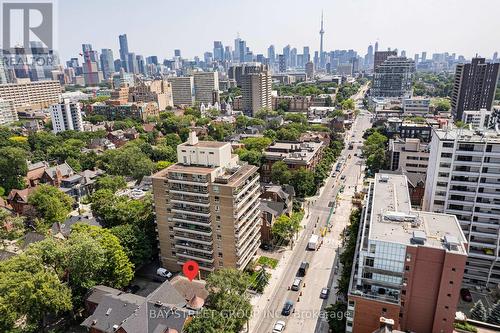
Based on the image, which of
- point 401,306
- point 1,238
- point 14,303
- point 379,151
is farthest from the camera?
point 379,151

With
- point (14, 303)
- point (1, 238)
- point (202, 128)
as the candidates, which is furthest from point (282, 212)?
point (202, 128)

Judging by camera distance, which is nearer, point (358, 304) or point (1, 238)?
point (358, 304)

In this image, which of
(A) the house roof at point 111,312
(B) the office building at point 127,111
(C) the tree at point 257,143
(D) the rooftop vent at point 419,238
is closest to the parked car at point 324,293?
(D) the rooftop vent at point 419,238

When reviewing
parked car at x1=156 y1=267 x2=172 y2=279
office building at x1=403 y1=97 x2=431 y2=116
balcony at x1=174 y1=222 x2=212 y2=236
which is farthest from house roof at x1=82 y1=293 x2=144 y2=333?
office building at x1=403 y1=97 x2=431 y2=116

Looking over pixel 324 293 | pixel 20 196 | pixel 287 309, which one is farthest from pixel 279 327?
pixel 20 196

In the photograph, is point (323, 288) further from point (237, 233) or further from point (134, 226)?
point (134, 226)
